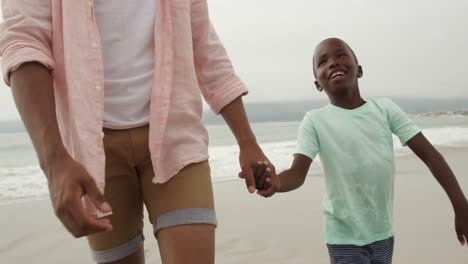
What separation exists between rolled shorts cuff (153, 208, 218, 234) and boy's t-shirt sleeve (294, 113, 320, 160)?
37.0 inches

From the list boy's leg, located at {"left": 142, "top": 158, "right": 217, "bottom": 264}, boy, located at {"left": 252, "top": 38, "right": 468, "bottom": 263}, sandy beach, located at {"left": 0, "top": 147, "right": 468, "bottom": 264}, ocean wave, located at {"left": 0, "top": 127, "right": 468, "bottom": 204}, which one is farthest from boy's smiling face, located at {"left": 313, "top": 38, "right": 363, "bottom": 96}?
ocean wave, located at {"left": 0, "top": 127, "right": 468, "bottom": 204}

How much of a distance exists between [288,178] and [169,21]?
96 centimetres

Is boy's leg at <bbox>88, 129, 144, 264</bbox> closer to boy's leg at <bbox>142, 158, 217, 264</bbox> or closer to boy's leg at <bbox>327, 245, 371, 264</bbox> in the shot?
boy's leg at <bbox>142, 158, 217, 264</bbox>

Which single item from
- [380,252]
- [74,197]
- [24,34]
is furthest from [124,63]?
[380,252]

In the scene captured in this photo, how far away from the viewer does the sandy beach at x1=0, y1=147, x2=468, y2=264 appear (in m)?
3.95

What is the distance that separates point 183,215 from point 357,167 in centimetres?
112

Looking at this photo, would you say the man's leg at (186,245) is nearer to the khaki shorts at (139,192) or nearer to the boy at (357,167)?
the khaki shorts at (139,192)

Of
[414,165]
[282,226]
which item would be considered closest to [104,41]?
[282,226]

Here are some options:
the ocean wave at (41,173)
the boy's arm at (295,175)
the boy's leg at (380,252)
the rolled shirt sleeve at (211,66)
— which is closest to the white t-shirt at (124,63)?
the rolled shirt sleeve at (211,66)

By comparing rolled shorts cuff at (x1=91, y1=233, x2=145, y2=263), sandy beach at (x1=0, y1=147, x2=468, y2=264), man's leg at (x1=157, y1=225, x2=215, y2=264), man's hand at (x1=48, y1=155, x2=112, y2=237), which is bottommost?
sandy beach at (x1=0, y1=147, x2=468, y2=264)

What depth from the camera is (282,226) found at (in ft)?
15.9

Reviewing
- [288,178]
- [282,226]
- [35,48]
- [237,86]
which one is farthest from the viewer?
[282,226]

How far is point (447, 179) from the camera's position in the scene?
2287 mm

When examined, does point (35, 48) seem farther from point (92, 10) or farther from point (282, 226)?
point (282, 226)
